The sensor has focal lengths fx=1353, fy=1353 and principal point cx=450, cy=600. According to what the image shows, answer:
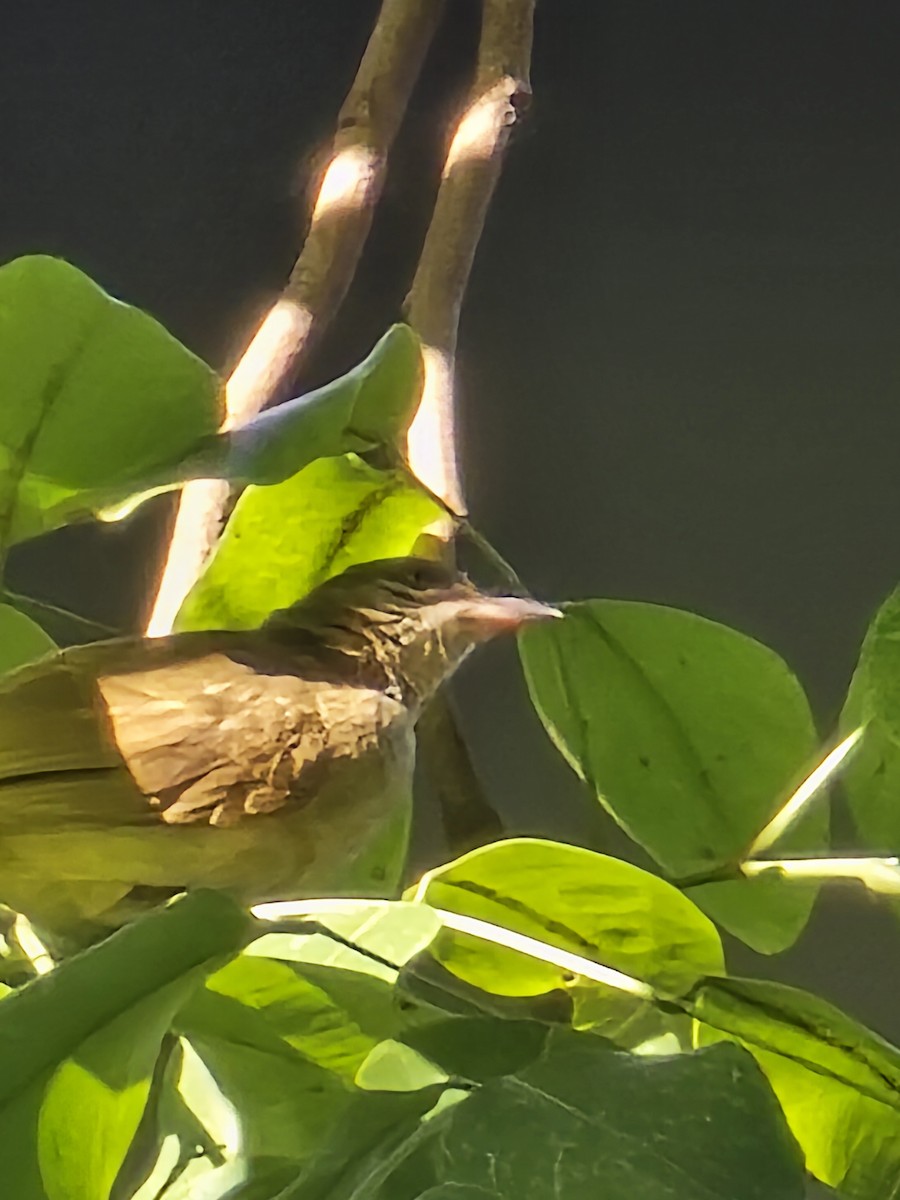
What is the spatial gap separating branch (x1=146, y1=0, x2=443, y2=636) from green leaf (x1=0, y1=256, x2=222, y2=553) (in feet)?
0.55

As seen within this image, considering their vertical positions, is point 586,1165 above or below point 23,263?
below

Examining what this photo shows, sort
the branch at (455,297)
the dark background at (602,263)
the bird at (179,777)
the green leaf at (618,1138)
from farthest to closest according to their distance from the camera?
the dark background at (602,263)
the branch at (455,297)
the bird at (179,777)
the green leaf at (618,1138)

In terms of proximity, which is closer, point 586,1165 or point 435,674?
point 586,1165

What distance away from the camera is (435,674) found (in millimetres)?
489

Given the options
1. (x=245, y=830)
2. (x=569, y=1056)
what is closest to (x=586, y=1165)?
(x=569, y=1056)

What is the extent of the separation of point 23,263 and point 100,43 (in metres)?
0.72

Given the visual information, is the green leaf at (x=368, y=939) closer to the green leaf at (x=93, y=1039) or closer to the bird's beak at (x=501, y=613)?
the green leaf at (x=93, y=1039)

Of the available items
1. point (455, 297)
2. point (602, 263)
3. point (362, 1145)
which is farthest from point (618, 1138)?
point (602, 263)

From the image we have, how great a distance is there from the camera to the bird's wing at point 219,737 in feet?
1.17

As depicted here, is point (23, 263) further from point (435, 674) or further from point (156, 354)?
point (435, 674)

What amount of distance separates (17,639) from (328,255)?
240 millimetres

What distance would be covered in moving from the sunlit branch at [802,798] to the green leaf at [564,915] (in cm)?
7

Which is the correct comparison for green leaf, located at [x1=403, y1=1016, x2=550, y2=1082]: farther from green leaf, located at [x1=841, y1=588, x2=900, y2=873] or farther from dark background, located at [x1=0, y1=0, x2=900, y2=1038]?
dark background, located at [x1=0, y1=0, x2=900, y2=1038]

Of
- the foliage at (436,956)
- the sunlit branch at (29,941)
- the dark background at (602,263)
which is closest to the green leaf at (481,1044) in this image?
the foliage at (436,956)
